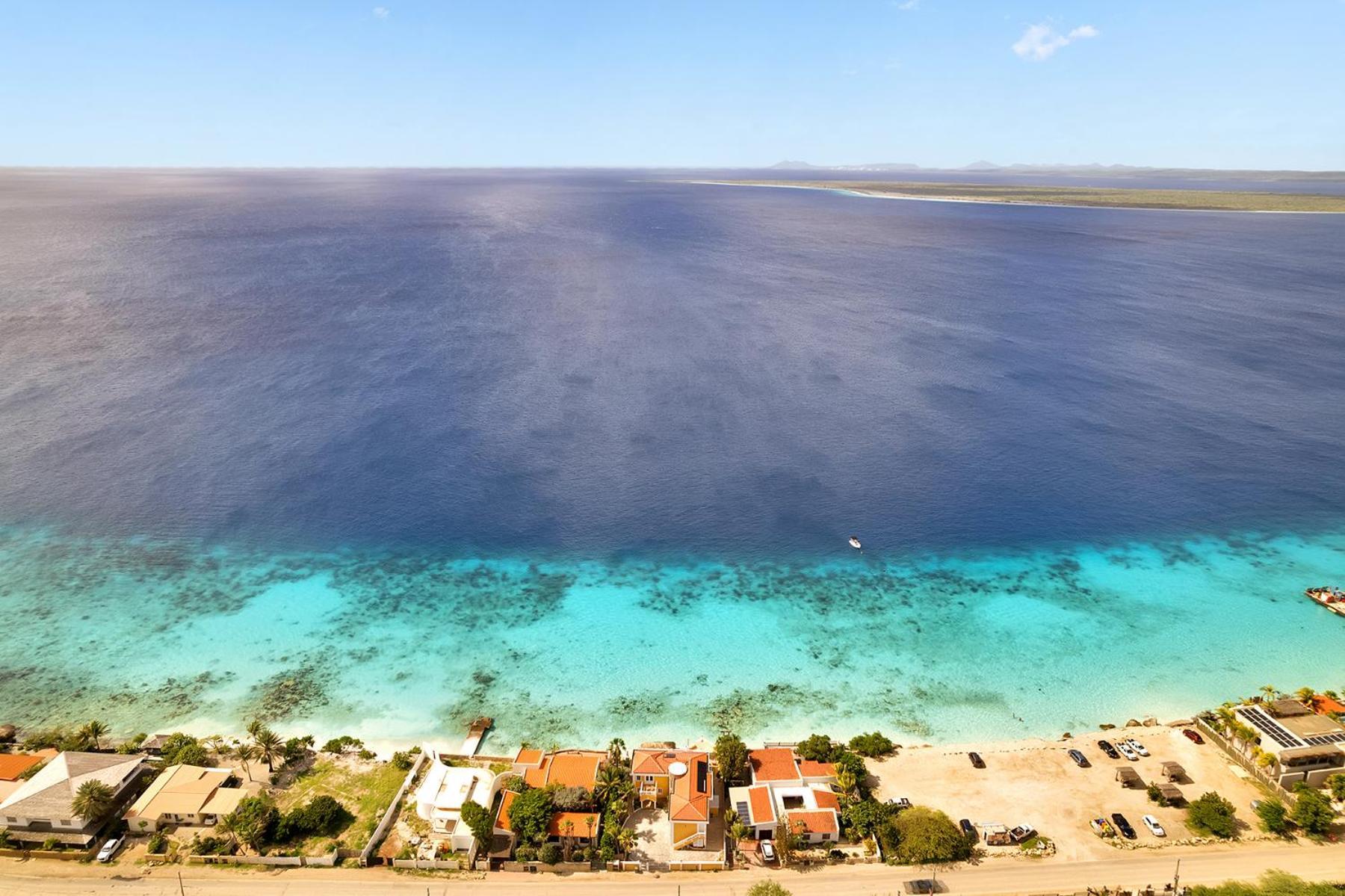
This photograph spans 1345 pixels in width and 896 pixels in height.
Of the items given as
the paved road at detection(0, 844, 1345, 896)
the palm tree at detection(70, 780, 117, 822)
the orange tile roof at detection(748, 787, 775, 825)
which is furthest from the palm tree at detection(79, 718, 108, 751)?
the orange tile roof at detection(748, 787, 775, 825)

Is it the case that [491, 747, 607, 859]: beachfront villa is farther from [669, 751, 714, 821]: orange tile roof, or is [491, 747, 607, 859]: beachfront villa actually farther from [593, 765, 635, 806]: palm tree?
[669, 751, 714, 821]: orange tile roof

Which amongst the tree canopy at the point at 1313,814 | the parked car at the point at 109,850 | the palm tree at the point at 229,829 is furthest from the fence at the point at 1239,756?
the parked car at the point at 109,850

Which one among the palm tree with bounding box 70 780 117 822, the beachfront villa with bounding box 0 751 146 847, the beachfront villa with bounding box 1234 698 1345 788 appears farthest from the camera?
the beachfront villa with bounding box 1234 698 1345 788

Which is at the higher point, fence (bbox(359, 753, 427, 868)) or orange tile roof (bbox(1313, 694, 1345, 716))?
orange tile roof (bbox(1313, 694, 1345, 716))

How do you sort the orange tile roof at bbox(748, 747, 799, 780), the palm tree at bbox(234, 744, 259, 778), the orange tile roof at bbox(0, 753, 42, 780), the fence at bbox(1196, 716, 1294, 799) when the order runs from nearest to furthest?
the orange tile roof at bbox(0, 753, 42, 780) → the orange tile roof at bbox(748, 747, 799, 780) → the fence at bbox(1196, 716, 1294, 799) → the palm tree at bbox(234, 744, 259, 778)

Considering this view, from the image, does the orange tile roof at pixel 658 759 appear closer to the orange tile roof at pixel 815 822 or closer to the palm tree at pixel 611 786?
the palm tree at pixel 611 786

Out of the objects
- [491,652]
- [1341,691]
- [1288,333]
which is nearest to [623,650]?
[491,652]

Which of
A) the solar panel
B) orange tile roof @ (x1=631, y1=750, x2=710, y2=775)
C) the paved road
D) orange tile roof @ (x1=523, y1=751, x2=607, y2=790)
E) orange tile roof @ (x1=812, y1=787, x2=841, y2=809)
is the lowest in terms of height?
the paved road

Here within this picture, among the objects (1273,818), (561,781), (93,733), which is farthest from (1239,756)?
(93,733)
